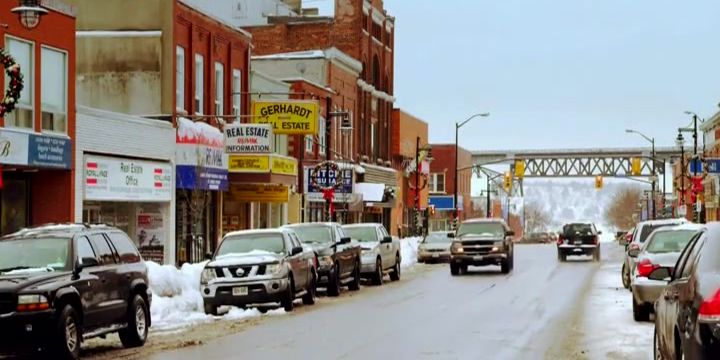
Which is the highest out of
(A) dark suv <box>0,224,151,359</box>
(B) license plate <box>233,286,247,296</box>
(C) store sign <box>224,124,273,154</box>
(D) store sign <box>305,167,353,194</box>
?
(C) store sign <box>224,124,273,154</box>

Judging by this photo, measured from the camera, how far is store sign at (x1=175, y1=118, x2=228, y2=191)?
127ft

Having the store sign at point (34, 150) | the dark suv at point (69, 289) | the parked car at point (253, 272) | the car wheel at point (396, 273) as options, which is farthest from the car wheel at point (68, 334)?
the car wheel at point (396, 273)

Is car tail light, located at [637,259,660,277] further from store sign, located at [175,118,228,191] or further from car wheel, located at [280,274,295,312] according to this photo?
store sign, located at [175,118,228,191]

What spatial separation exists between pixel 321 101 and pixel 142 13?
19.2 m

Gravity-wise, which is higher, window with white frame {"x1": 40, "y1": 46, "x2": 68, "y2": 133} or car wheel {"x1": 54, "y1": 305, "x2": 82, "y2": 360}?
window with white frame {"x1": 40, "y1": 46, "x2": 68, "y2": 133}

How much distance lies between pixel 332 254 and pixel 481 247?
1214cm

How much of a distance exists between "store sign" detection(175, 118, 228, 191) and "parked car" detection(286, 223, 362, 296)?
7.23 m

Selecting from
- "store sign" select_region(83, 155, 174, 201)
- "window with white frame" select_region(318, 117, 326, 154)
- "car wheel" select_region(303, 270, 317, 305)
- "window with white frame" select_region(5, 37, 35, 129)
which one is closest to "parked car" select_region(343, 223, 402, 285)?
"store sign" select_region(83, 155, 174, 201)

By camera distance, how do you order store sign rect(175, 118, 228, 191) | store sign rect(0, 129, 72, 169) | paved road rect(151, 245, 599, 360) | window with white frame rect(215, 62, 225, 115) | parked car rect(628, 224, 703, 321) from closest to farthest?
paved road rect(151, 245, 599, 360) < parked car rect(628, 224, 703, 321) < store sign rect(0, 129, 72, 169) < store sign rect(175, 118, 228, 191) < window with white frame rect(215, 62, 225, 115)

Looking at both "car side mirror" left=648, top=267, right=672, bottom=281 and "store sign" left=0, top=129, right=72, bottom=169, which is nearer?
"car side mirror" left=648, top=267, right=672, bottom=281

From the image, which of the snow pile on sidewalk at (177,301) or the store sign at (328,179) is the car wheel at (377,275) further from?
the store sign at (328,179)

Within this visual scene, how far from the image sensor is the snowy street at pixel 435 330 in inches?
667

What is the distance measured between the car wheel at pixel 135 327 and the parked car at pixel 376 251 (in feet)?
58.5

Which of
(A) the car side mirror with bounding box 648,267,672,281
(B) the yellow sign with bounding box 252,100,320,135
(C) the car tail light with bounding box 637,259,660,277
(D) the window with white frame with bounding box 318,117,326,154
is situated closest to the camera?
(A) the car side mirror with bounding box 648,267,672,281
